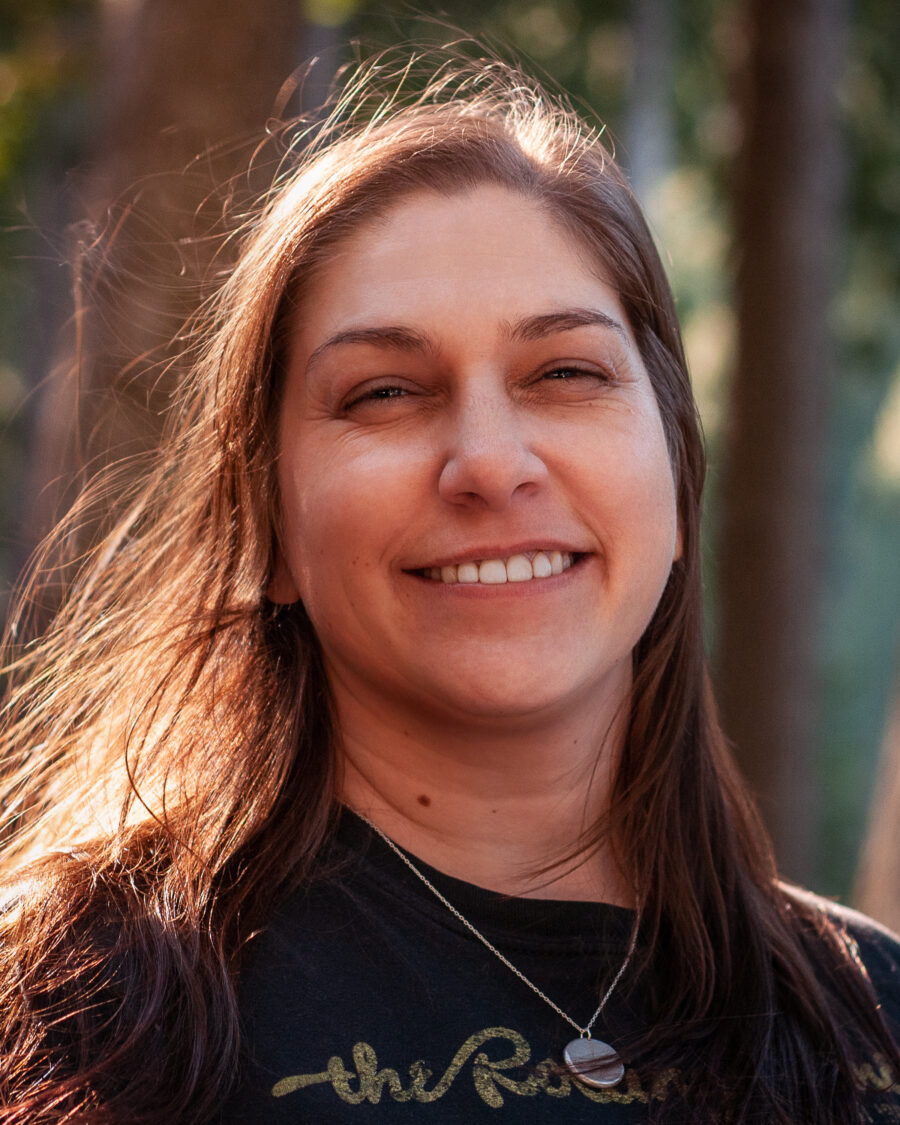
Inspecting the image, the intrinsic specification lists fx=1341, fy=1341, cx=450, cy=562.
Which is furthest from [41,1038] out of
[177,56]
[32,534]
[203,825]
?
[177,56]

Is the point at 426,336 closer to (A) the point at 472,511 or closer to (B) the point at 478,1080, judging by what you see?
(A) the point at 472,511

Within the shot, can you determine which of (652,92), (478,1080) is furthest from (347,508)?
(652,92)

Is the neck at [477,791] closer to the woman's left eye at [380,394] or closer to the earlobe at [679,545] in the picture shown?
the earlobe at [679,545]

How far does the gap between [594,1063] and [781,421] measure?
14.6ft

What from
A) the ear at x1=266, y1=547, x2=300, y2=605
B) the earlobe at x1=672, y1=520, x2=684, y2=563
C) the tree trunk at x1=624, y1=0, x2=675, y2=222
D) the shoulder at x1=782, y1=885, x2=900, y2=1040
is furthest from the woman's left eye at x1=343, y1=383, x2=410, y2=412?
the tree trunk at x1=624, y1=0, x2=675, y2=222

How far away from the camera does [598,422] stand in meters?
2.15

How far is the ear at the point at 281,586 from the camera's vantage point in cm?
233

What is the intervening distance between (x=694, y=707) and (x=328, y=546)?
838 millimetres

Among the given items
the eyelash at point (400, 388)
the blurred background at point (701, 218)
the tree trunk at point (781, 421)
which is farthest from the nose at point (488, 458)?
the tree trunk at point (781, 421)

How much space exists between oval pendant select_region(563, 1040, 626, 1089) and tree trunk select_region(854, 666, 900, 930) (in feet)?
11.6

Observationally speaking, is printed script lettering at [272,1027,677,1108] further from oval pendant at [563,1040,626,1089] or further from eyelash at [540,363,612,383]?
eyelash at [540,363,612,383]

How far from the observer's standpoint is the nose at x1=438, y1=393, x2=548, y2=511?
1.99 meters

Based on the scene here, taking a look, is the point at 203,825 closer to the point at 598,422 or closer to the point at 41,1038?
the point at 41,1038

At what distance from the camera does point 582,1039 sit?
2055 millimetres
